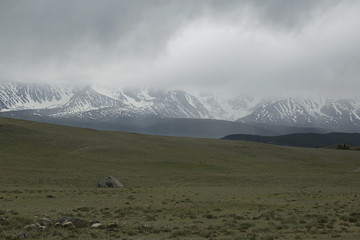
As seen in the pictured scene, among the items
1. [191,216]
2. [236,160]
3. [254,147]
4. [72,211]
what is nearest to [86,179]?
[72,211]

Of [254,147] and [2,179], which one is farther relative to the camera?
[254,147]

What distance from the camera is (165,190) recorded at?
4941 centimetres

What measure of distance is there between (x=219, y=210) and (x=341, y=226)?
10.1 metres

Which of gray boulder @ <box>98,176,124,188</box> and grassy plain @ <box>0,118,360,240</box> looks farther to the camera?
gray boulder @ <box>98,176,124,188</box>

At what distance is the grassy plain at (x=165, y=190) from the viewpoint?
73.7 ft

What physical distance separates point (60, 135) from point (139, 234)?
120929mm

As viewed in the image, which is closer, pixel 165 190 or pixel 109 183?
pixel 165 190

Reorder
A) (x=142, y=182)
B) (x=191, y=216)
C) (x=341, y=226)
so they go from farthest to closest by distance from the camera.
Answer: (x=142, y=182), (x=191, y=216), (x=341, y=226)

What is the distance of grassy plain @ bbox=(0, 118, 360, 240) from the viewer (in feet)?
73.7

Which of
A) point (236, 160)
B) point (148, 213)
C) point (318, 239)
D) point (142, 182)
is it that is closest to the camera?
point (318, 239)

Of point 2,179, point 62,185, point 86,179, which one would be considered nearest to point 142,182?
point 86,179

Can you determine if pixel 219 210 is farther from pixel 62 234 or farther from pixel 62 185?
pixel 62 185

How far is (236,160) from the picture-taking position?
362 ft

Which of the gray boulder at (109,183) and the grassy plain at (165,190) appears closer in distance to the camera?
the grassy plain at (165,190)
